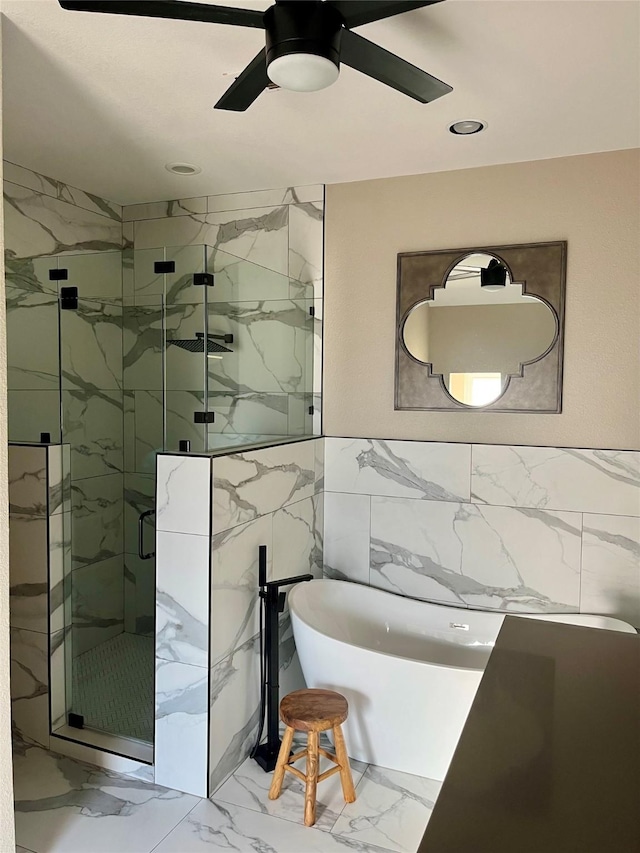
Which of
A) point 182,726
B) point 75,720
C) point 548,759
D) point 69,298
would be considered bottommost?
point 75,720

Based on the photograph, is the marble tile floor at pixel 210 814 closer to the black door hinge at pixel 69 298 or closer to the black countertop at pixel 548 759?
the black countertop at pixel 548 759

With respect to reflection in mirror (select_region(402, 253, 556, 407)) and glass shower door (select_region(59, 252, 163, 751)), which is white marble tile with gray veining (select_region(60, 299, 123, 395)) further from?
reflection in mirror (select_region(402, 253, 556, 407))

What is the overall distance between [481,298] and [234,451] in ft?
4.80

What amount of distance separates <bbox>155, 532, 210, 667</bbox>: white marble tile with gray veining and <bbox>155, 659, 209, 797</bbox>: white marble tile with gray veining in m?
0.06

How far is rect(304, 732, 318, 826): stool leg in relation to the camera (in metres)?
2.38

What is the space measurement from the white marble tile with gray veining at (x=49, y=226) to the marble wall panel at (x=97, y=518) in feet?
4.04

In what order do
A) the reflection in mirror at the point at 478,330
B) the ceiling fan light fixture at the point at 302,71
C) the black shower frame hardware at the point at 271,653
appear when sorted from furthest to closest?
the reflection in mirror at the point at 478,330 → the black shower frame hardware at the point at 271,653 → the ceiling fan light fixture at the point at 302,71

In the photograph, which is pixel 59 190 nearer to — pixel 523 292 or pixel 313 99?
pixel 313 99

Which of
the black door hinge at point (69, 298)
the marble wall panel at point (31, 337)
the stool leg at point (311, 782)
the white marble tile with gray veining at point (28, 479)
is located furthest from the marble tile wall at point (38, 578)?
the stool leg at point (311, 782)

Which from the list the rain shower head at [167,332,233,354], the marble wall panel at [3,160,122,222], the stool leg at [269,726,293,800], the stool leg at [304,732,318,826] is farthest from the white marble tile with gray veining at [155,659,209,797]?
the marble wall panel at [3,160,122,222]

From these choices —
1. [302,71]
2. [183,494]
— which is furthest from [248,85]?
[183,494]

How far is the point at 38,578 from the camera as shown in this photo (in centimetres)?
285

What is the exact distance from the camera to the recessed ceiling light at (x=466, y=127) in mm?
2637

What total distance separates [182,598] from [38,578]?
29.6 inches
